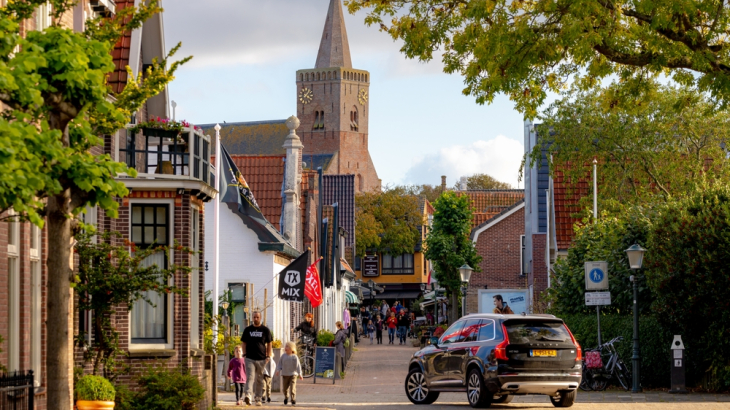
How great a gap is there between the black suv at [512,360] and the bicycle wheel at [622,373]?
4432 mm

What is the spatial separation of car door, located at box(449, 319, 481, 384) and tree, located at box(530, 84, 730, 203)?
15.2 meters

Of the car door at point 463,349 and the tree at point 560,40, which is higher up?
the tree at point 560,40

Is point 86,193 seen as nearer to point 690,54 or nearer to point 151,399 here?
point 151,399

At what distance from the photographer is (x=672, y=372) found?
2212 cm

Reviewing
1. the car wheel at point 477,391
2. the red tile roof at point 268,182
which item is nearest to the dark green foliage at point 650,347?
the car wheel at point 477,391

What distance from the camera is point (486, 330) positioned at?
18672mm

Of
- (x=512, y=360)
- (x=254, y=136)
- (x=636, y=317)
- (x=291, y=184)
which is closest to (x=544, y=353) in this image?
(x=512, y=360)

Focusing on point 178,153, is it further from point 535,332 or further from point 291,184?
point 291,184

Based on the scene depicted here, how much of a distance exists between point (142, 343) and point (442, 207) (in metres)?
36.0

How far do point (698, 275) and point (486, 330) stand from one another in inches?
202

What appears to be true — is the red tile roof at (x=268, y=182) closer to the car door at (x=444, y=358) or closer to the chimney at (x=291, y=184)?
the chimney at (x=291, y=184)

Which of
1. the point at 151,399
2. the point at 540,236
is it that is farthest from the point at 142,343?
the point at 540,236

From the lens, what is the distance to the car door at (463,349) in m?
18.9

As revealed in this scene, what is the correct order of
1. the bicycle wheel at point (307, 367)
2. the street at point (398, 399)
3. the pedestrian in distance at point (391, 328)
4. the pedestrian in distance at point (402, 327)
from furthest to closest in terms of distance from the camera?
the pedestrian in distance at point (391, 328)
the pedestrian in distance at point (402, 327)
the bicycle wheel at point (307, 367)
the street at point (398, 399)
